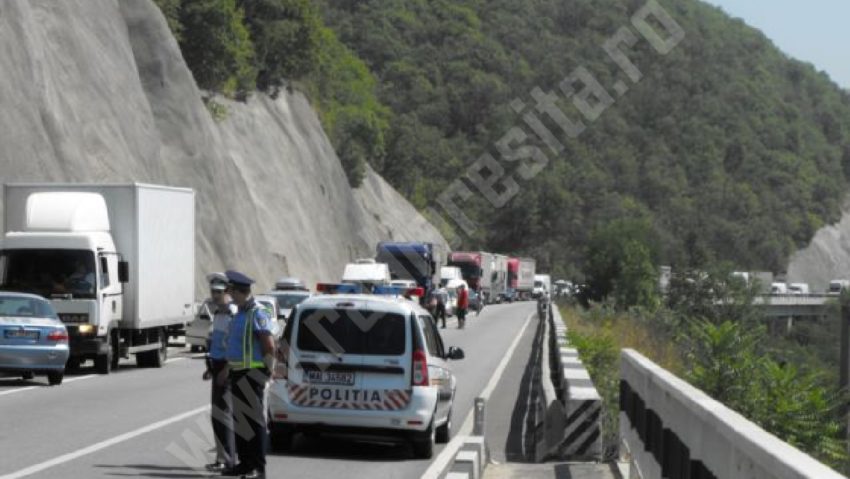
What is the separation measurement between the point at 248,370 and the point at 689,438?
5.51 m

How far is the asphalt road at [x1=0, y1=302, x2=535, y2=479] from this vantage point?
47.8 feet

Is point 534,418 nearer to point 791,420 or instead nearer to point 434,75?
point 791,420

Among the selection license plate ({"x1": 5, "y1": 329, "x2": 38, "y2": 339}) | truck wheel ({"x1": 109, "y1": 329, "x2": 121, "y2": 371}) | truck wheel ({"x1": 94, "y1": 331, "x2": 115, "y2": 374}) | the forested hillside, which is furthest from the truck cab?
the forested hillside

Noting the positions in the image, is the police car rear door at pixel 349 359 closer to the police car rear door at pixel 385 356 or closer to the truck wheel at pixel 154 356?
the police car rear door at pixel 385 356

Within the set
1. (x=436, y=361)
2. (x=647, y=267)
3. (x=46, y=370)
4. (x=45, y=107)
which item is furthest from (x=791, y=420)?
(x=647, y=267)

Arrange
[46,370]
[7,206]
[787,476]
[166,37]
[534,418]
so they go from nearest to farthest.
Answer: [787,476], [534,418], [46,370], [7,206], [166,37]

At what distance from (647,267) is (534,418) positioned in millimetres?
56036

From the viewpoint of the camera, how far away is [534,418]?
74.4 feet

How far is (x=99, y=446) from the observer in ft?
53.2

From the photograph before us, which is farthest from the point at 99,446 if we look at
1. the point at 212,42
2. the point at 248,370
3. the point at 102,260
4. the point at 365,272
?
the point at 212,42

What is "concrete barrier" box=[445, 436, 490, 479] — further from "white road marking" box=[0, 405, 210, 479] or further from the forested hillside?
the forested hillside

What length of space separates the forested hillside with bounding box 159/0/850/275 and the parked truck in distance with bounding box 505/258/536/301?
19793 millimetres

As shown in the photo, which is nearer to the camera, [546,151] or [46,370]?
[46,370]

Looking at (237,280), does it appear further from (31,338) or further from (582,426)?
(31,338)
